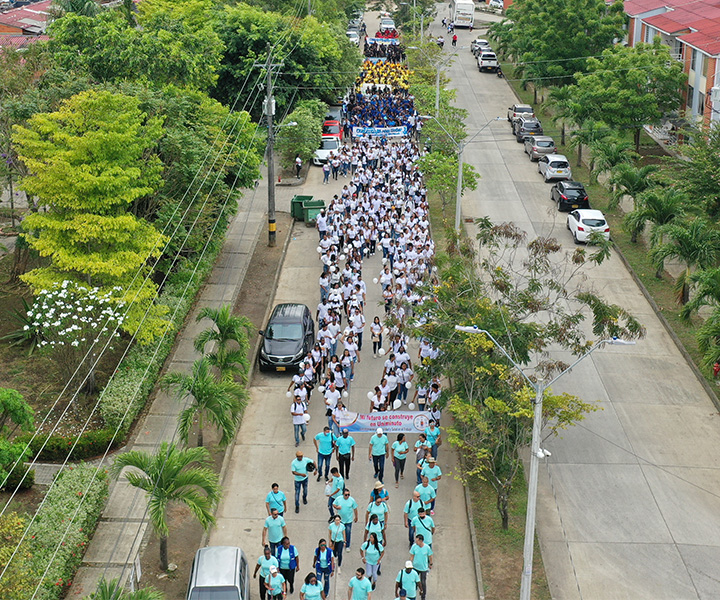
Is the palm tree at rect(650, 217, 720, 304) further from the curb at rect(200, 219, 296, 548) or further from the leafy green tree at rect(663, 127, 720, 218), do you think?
the curb at rect(200, 219, 296, 548)

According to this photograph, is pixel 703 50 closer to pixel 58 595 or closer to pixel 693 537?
pixel 693 537

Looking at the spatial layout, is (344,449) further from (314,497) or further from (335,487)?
(335,487)

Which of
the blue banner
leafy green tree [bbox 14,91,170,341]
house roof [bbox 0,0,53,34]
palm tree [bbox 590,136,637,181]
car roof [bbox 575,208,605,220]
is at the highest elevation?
leafy green tree [bbox 14,91,170,341]

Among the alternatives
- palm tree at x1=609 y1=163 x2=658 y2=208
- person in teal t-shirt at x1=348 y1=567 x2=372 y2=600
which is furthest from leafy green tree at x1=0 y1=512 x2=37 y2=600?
palm tree at x1=609 y1=163 x2=658 y2=208

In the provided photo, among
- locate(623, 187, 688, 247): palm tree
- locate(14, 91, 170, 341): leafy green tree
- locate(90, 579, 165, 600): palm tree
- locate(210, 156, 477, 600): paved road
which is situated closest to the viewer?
locate(90, 579, 165, 600): palm tree

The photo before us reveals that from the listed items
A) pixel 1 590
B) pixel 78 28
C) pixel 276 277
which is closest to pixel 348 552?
pixel 1 590

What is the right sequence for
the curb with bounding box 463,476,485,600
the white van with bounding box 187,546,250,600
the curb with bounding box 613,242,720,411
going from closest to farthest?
the white van with bounding box 187,546,250,600, the curb with bounding box 463,476,485,600, the curb with bounding box 613,242,720,411

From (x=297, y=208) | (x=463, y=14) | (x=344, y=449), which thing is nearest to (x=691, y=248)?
(x=344, y=449)

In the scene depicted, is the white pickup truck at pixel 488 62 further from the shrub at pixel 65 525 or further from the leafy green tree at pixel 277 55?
the shrub at pixel 65 525
